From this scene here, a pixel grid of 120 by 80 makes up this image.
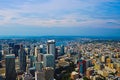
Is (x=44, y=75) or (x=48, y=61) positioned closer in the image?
(x=44, y=75)

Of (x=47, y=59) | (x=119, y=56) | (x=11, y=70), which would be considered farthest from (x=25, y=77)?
(x=119, y=56)

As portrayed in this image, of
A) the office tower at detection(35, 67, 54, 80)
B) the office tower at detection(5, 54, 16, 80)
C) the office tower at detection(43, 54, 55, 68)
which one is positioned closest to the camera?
the office tower at detection(35, 67, 54, 80)

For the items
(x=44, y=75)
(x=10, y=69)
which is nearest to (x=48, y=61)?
(x=10, y=69)

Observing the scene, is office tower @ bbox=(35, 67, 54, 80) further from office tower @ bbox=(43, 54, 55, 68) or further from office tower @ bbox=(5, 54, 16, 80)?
office tower @ bbox=(43, 54, 55, 68)

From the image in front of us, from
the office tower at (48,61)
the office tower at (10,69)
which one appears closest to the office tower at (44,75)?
the office tower at (10,69)

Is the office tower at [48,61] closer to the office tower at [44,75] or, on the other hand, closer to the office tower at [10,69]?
the office tower at [10,69]

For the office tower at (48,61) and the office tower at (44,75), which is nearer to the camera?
the office tower at (44,75)

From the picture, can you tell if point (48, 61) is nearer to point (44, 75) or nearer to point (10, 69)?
point (10, 69)

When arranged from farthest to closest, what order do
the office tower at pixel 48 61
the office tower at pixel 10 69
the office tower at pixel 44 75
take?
the office tower at pixel 48 61, the office tower at pixel 10 69, the office tower at pixel 44 75

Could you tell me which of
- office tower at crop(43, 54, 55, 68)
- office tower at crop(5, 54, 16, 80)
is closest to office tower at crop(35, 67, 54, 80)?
office tower at crop(5, 54, 16, 80)

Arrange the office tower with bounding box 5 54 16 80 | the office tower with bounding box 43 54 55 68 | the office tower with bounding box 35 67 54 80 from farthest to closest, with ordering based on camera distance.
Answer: the office tower with bounding box 43 54 55 68 < the office tower with bounding box 5 54 16 80 < the office tower with bounding box 35 67 54 80

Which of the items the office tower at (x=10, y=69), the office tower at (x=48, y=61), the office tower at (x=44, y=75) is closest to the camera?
the office tower at (x=44, y=75)
